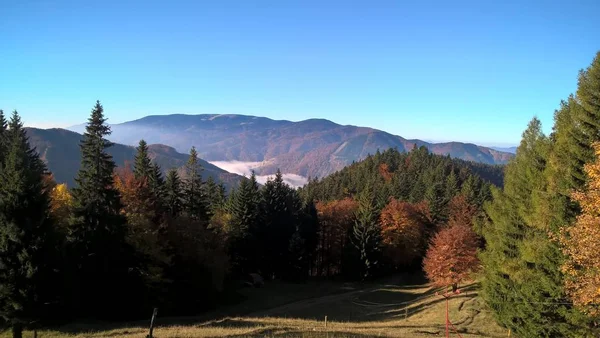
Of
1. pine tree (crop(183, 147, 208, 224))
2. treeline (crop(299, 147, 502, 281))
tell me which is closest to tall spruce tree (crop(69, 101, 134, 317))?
pine tree (crop(183, 147, 208, 224))

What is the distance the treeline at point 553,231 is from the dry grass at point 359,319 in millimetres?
5213

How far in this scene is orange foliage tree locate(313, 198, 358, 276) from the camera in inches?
2576

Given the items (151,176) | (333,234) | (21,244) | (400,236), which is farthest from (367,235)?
(21,244)

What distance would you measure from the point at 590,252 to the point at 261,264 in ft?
149

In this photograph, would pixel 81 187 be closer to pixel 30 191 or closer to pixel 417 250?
pixel 30 191

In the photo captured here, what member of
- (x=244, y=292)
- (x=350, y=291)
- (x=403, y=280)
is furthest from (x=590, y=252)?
(x=403, y=280)

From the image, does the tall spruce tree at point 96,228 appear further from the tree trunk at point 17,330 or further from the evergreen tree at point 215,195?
the evergreen tree at point 215,195

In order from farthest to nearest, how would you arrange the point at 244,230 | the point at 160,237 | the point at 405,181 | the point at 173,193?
the point at 405,181 < the point at 244,230 < the point at 173,193 < the point at 160,237

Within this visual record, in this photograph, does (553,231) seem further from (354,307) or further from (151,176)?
(151,176)

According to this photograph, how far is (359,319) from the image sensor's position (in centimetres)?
3728

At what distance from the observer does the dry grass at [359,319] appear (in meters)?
21.4

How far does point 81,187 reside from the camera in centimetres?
2814

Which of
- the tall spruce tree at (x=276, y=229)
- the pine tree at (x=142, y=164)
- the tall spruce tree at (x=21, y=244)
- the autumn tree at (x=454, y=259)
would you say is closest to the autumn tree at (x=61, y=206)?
the tall spruce tree at (x=21, y=244)

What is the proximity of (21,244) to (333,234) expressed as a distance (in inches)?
2021
